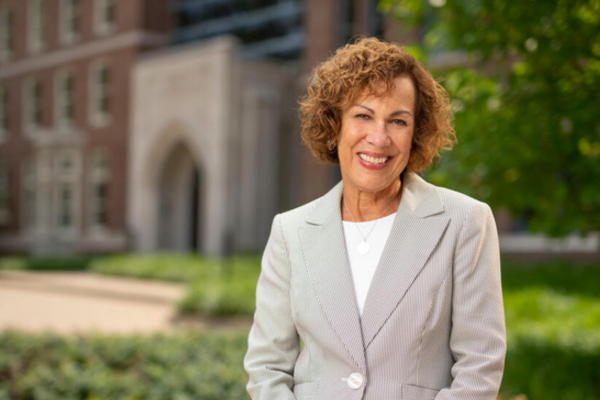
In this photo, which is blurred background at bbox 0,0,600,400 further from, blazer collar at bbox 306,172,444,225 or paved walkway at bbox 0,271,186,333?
blazer collar at bbox 306,172,444,225

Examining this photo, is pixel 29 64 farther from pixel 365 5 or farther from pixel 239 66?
pixel 365 5

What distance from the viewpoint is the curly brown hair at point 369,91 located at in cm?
208

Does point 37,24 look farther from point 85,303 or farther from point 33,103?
point 85,303

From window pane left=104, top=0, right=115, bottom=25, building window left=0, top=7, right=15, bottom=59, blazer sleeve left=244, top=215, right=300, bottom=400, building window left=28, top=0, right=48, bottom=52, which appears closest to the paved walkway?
blazer sleeve left=244, top=215, right=300, bottom=400

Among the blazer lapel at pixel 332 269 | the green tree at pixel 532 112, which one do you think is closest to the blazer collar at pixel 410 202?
the blazer lapel at pixel 332 269

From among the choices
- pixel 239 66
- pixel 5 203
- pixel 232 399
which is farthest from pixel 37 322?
pixel 5 203

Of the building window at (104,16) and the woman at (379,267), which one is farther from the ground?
the building window at (104,16)

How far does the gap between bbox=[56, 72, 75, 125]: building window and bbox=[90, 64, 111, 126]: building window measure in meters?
1.57

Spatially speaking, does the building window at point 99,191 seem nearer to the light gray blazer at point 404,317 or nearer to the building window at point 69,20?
the building window at point 69,20

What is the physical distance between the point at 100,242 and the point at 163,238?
300 cm

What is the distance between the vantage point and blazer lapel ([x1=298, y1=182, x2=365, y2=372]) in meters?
2.07

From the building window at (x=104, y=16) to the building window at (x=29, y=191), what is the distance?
6679mm

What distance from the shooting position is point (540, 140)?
4.32 metres

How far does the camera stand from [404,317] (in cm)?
203
